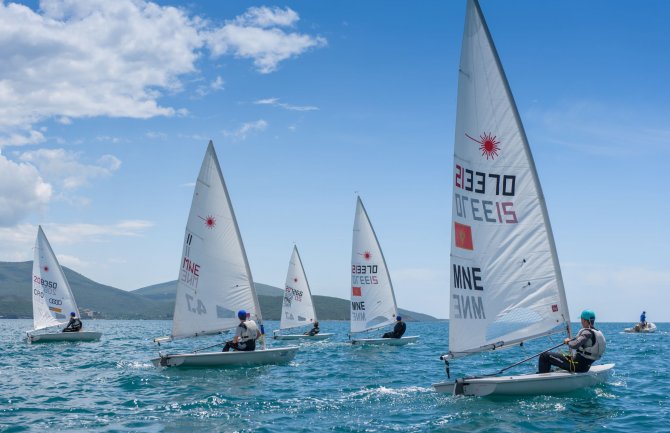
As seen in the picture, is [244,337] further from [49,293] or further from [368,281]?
[49,293]

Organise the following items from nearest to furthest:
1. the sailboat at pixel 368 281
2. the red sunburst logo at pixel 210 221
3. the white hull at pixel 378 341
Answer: the red sunburst logo at pixel 210 221
the white hull at pixel 378 341
the sailboat at pixel 368 281

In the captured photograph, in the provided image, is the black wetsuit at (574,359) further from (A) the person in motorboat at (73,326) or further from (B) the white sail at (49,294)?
(B) the white sail at (49,294)

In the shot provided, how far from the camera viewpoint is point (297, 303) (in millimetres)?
47250

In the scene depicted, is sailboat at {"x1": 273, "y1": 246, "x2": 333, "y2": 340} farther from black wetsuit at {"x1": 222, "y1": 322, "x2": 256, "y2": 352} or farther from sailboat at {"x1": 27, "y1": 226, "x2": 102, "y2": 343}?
black wetsuit at {"x1": 222, "y1": 322, "x2": 256, "y2": 352}

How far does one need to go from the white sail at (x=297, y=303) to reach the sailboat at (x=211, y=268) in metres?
21.6

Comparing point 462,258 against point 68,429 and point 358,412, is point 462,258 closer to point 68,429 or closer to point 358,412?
point 358,412

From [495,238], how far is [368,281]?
75.3 ft

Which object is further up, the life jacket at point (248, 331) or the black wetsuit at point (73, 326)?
the life jacket at point (248, 331)

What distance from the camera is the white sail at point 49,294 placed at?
41500 millimetres

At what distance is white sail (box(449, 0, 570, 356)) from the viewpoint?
609 inches

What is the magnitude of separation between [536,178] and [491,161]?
1118mm

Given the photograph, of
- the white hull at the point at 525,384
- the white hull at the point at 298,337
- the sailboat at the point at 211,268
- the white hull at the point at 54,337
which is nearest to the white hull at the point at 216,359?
the sailboat at the point at 211,268

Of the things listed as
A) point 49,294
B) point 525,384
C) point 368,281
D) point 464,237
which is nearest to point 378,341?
point 368,281

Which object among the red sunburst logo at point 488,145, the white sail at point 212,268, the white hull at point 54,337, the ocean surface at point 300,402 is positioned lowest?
the ocean surface at point 300,402
